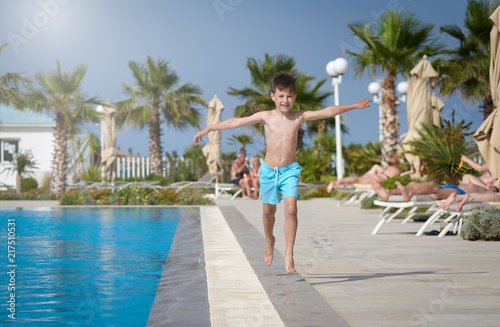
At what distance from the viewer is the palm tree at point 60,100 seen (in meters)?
22.8

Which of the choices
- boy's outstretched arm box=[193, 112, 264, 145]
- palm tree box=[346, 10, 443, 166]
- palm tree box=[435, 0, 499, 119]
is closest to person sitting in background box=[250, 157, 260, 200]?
palm tree box=[346, 10, 443, 166]

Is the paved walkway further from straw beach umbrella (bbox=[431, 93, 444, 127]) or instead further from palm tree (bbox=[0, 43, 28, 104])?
palm tree (bbox=[0, 43, 28, 104])

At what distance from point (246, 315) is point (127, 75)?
28.0 meters

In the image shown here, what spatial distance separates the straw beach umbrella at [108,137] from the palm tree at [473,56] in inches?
529

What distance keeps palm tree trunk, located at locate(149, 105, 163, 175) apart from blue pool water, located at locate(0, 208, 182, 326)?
1826 cm

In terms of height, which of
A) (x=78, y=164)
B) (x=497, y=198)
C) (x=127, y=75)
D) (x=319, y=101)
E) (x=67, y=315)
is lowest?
(x=67, y=315)

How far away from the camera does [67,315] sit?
11.5 ft

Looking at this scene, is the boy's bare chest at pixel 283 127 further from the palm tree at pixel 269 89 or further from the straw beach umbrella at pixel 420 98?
the palm tree at pixel 269 89

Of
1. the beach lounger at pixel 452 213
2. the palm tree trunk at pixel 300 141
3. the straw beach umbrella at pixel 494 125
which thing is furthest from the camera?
the palm tree trunk at pixel 300 141

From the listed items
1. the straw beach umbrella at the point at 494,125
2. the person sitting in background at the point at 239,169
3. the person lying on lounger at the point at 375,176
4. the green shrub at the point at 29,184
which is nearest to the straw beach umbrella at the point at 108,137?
the green shrub at the point at 29,184

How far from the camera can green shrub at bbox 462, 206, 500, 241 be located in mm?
6836

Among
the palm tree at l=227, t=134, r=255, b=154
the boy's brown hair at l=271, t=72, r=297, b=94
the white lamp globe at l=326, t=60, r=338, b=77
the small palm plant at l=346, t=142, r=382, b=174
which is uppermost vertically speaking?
the white lamp globe at l=326, t=60, r=338, b=77

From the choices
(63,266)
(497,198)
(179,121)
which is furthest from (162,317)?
(179,121)

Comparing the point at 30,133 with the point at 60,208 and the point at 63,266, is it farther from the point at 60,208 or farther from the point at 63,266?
the point at 63,266
